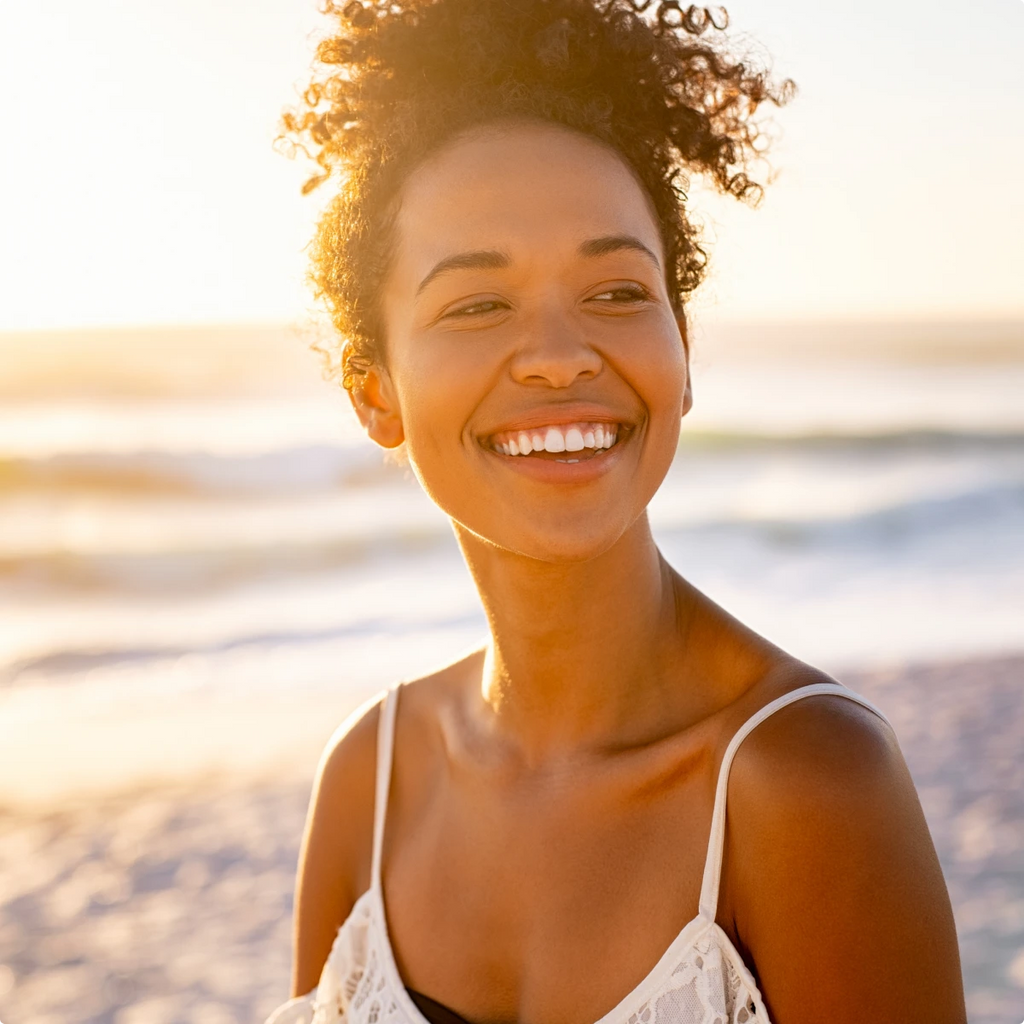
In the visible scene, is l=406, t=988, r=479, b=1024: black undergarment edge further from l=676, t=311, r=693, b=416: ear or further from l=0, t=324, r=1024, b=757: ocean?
l=0, t=324, r=1024, b=757: ocean

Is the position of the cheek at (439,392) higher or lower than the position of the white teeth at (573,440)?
higher

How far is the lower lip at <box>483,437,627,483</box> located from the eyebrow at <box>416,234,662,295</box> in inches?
13.5

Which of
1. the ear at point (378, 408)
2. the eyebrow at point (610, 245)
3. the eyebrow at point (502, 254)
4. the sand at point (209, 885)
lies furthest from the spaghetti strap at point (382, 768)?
the sand at point (209, 885)

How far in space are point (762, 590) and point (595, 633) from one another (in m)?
8.93

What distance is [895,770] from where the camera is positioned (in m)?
2.04

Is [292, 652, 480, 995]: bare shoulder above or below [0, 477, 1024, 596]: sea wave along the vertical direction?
below

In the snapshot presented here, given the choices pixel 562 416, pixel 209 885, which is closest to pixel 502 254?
pixel 562 416

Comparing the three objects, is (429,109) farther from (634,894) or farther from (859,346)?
(859,346)

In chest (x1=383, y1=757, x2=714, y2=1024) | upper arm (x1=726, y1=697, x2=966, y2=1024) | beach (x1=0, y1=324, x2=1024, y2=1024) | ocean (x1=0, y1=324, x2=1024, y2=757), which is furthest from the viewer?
ocean (x1=0, y1=324, x2=1024, y2=757)

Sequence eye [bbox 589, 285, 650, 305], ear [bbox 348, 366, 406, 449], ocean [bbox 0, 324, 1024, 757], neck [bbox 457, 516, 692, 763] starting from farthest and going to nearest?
1. ocean [bbox 0, 324, 1024, 757]
2. ear [bbox 348, 366, 406, 449]
3. neck [bbox 457, 516, 692, 763]
4. eye [bbox 589, 285, 650, 305]

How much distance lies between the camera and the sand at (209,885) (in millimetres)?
4852

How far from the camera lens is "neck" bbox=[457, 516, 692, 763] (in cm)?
252

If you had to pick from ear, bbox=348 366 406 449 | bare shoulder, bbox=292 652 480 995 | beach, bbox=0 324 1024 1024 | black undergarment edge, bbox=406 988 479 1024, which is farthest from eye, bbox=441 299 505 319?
black undergarment edge, bbox=406 988 479 1024

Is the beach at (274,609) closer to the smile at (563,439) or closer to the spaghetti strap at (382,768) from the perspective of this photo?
the spaghetti strap at (382,768)
